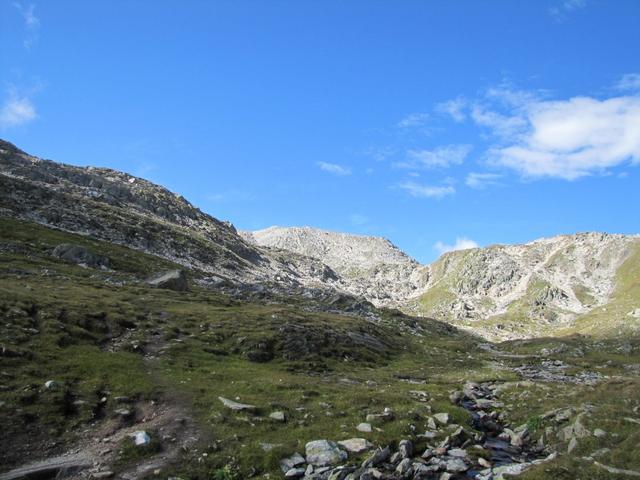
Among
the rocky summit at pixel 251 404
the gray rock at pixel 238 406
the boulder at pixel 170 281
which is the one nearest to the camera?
the rocky summit at pixel 251 404

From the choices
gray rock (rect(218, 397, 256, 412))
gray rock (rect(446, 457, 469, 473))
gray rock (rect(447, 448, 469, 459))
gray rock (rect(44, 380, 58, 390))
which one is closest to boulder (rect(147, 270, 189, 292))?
gray rock (rect(44, 380, 58, 390))

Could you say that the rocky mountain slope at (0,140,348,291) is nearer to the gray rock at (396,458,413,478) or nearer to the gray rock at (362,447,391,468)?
the gray rock at (362,447,391,468)

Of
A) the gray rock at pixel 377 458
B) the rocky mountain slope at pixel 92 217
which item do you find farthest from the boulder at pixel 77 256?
the gray rock at pixel 377 458

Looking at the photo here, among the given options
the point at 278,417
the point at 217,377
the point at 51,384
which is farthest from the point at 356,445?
the point at 51,384

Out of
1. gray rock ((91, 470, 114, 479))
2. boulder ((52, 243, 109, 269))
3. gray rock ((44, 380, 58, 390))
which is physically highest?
boulder ((52, 243, 109, 269))

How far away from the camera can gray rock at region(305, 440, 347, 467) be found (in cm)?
2255

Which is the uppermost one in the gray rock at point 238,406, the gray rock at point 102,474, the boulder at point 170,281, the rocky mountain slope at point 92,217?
the rocky mountain slope at point 92,217

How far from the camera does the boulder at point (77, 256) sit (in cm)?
8712

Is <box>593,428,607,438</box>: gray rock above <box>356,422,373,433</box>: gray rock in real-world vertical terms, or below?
above

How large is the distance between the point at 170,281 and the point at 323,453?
207 ft

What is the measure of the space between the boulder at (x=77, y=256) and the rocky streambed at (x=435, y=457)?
77.7m

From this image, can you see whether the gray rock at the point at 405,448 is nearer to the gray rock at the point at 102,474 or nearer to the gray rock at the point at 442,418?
the gray rock at the point at 442,418

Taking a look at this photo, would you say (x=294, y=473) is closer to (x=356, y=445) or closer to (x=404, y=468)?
(x=356, y=445)

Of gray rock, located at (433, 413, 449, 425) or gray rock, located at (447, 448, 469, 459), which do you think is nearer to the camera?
gray rock, located at (447, 448, 469, 459)
